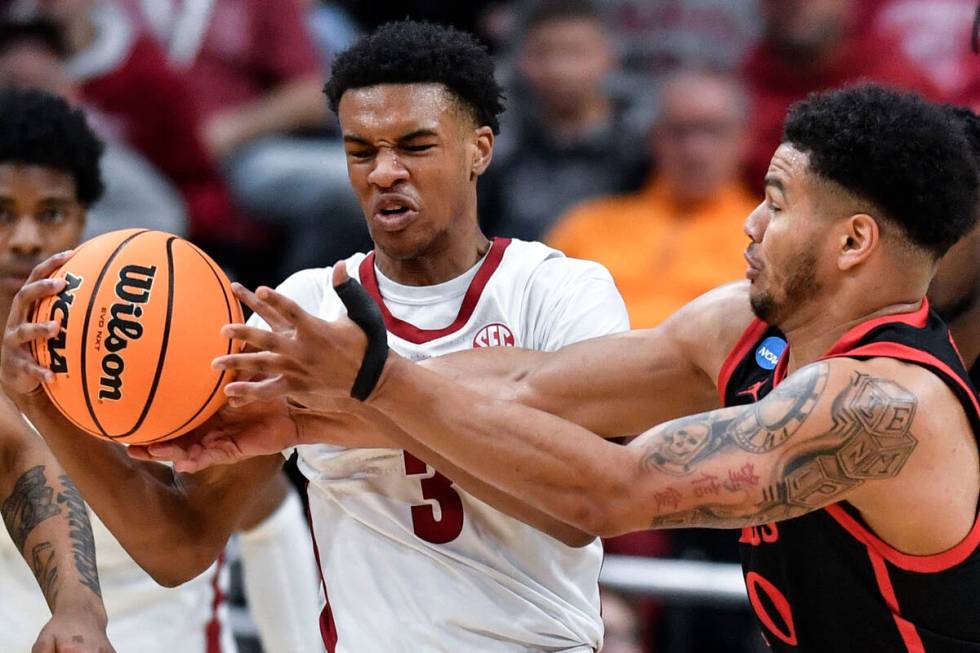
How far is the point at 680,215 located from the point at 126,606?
3.15m

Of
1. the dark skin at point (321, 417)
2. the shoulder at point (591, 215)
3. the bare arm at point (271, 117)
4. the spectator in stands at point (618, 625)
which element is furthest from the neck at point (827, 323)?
the bare arm at point (271, 117)

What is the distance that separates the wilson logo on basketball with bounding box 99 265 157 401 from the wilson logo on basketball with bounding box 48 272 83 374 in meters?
0.09

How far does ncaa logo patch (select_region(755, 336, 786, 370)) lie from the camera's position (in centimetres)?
386

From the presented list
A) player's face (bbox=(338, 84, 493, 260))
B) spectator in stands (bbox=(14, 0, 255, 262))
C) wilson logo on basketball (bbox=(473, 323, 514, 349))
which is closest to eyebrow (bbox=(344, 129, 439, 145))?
player's face (bbox=(338, 84, 493, 260))

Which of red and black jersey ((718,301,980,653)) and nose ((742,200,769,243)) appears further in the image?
nose ((742,200,769,243))

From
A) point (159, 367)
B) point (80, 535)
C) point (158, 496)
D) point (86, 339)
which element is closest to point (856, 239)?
point (159, 367)

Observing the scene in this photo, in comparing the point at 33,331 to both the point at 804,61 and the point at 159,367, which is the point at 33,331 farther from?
the point at 804,61

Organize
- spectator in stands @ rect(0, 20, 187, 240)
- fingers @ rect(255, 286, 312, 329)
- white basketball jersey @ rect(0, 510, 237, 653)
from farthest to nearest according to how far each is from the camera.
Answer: spectator in stands @ rect(0, 20, 187, 240)
white basketball jersey @ rect(0, 510, 237, 653)
fingers @ rect(255, 286, 312, 329)

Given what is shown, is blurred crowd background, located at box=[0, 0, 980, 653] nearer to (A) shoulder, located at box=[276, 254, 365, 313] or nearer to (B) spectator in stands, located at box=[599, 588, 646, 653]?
(B) spectator in stands, located at box=[599, 588, 646, 653]

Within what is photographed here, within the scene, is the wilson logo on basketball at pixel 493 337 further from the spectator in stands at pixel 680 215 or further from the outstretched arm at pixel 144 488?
the spectator in stands at pixel 680 215

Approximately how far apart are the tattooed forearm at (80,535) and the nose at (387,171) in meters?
1.11

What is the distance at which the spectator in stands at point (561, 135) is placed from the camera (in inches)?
279

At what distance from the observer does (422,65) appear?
3934mm

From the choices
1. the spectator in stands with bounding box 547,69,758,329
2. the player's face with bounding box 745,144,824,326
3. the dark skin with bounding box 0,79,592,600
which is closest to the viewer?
the player's face with bounding box 745,144,824,326
